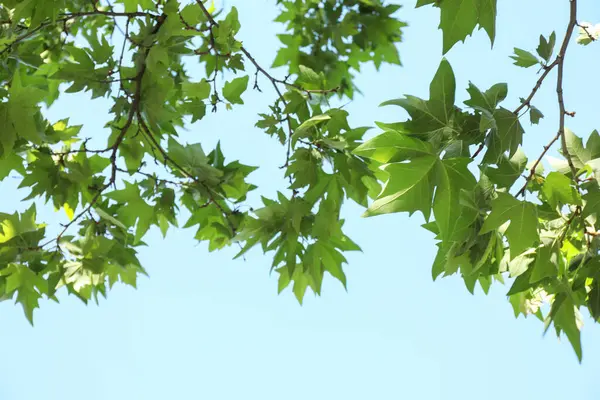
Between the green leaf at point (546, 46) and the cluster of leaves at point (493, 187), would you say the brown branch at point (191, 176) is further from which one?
the green leaf at point (546, 46)

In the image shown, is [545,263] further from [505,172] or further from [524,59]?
[524,59]

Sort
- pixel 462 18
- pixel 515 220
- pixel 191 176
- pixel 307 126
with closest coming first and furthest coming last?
pixel 462 18, pixel 515 220, pixel 307 126, pixel 191 176

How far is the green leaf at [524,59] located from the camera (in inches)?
48.0

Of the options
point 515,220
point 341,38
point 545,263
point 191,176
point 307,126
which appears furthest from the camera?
point 341,38

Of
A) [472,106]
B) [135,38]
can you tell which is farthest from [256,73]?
[472,106]

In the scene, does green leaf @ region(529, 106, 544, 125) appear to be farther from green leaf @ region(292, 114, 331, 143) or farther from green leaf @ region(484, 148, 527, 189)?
green leaf @ region(292, 114, 331, 143)

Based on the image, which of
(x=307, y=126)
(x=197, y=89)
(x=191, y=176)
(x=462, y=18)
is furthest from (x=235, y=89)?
(x=462, y=18)

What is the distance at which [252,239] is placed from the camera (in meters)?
1.70

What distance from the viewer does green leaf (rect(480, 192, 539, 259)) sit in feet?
3.36

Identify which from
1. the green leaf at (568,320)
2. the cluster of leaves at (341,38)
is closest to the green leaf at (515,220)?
the green leaf at (568,320)

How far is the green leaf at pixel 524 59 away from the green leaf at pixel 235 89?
89cm

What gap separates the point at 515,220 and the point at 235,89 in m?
1.10

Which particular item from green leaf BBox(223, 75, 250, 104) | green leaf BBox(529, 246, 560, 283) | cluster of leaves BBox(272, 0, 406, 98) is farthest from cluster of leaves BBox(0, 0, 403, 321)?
cluster of leaves BBox(272, 0, 406, 98)

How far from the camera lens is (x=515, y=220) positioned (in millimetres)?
1037
